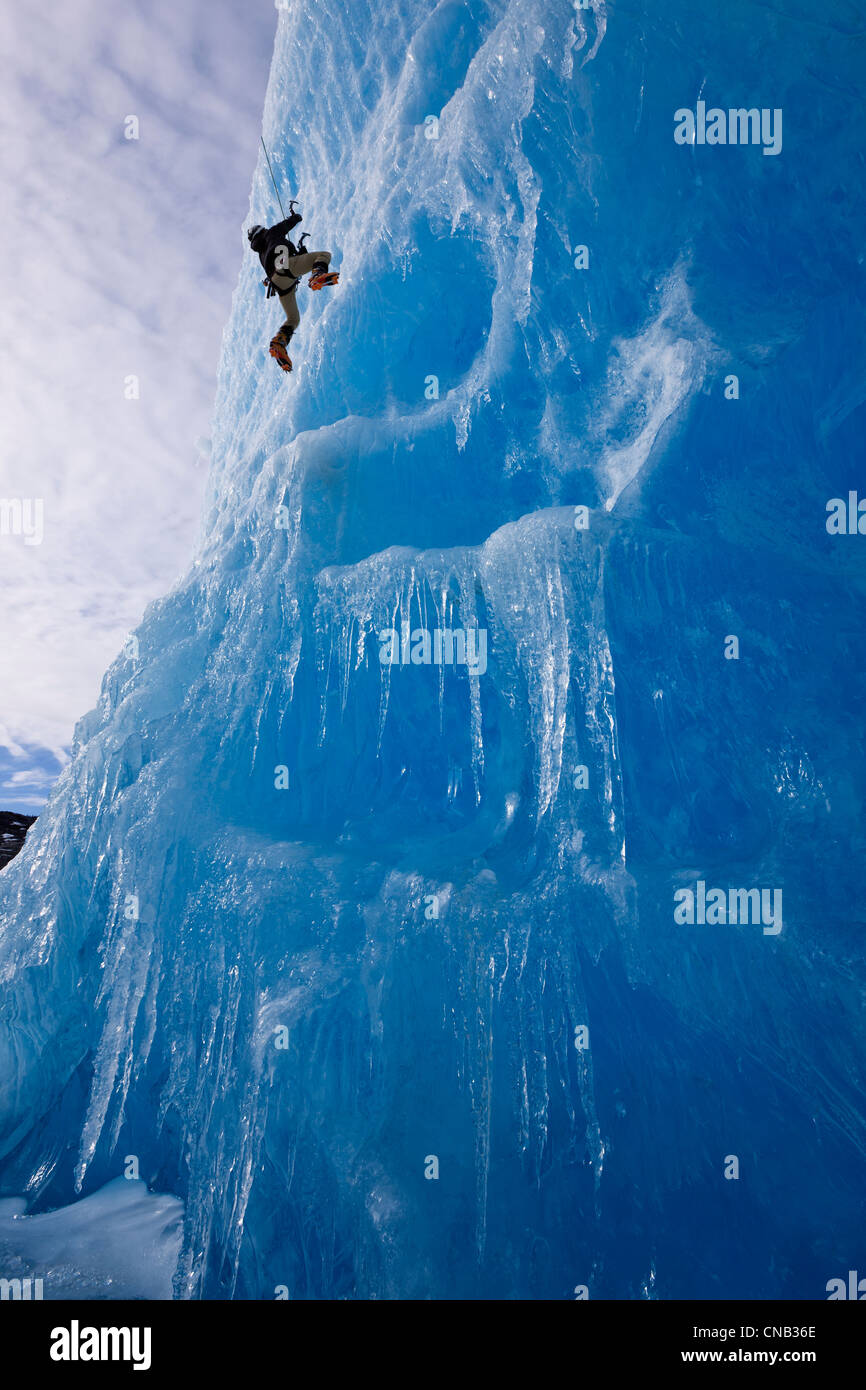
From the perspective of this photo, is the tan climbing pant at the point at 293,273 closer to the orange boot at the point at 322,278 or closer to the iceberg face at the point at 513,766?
the orange boot at the point at 322,278

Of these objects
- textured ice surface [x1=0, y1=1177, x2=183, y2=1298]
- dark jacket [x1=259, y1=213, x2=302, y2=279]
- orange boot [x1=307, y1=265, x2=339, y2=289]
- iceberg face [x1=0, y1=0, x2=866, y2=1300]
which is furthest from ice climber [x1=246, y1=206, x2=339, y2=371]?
textured ice surface [x1=0, y1=1177, x2=183, y2=1298]

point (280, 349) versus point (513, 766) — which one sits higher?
point (280, 349)

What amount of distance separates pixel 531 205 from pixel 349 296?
2.01 m

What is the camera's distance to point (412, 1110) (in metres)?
4.70

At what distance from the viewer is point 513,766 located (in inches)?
220

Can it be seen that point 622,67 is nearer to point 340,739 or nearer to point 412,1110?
point 340,739

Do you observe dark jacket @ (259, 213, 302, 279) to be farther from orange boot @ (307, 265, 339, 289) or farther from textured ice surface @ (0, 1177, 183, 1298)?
textured ice surface @ (0, 1177, 183, 1298)

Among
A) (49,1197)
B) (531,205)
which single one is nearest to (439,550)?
(531,205)

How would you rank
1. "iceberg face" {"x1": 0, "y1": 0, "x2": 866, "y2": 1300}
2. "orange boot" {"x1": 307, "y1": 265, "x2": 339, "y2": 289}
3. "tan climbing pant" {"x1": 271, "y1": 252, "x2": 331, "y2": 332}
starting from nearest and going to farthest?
"iceberg face" {"x1": 0, "y1": 0, "x2": 866, "y2": 1300} < "orange boot" {"x1": 307, "y1": 265, "x2": 339, "y2": 289} < "tan climbing pant" {"x1": 271, "y1": 252, "x2": 331, "y2": 332}

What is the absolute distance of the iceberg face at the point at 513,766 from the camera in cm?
450

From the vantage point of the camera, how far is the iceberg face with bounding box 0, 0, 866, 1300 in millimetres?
4504

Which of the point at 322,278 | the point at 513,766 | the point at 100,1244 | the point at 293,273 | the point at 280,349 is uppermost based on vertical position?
the point at 293,273

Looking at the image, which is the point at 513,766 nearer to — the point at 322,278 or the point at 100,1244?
the point at 322,278

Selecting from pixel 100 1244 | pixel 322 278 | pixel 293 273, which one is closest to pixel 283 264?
pixel 293 273
